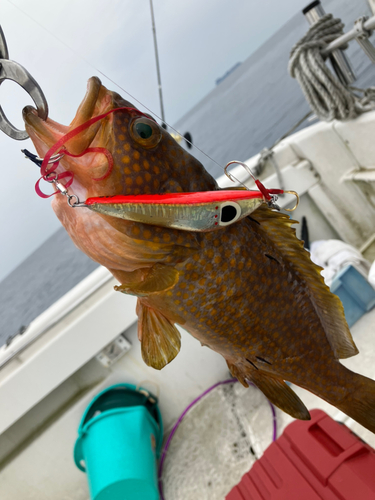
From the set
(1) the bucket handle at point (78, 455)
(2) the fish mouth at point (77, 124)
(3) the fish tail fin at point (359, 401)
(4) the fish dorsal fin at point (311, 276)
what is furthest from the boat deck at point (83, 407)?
(2) the fish mouth at point (77, 124)

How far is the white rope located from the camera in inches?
141

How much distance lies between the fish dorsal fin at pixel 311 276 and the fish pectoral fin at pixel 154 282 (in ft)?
1.30

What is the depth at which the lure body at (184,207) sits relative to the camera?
0.81 metres

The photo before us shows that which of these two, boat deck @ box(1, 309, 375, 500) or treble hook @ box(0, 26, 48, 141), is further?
boat deck @ box(1, 309, 375, 500)

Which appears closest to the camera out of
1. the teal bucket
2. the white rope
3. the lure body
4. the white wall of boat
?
the lure body

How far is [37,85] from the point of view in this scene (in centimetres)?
72

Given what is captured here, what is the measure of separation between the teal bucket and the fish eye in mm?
2517

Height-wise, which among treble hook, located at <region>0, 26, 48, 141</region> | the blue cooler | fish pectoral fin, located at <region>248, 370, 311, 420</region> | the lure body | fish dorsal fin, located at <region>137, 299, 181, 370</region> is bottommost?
the blue cooler

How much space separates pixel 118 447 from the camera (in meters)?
2.68

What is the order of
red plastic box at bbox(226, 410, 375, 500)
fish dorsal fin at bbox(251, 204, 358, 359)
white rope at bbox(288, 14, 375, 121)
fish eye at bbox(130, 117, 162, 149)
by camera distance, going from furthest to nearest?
white rope at bbox(288, 14, 375, 121) < red plastic box at bbox(226, 410, 375, 500) < fish dorsal fin at bbox(251, 204, 358, 359) < fish eye at bbox(130, 117, 162, 149)

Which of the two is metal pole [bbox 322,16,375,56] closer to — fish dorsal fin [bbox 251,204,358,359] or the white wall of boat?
the white wall of boat

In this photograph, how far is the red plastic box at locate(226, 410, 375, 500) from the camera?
1.66m

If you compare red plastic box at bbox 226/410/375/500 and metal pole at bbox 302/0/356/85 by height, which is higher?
metal pole at bbox 302/0/356/85

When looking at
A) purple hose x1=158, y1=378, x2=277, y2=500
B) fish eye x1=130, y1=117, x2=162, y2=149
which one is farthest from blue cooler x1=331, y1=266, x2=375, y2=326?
fish eye x1=130, y1=117, x2=162, y2=149
